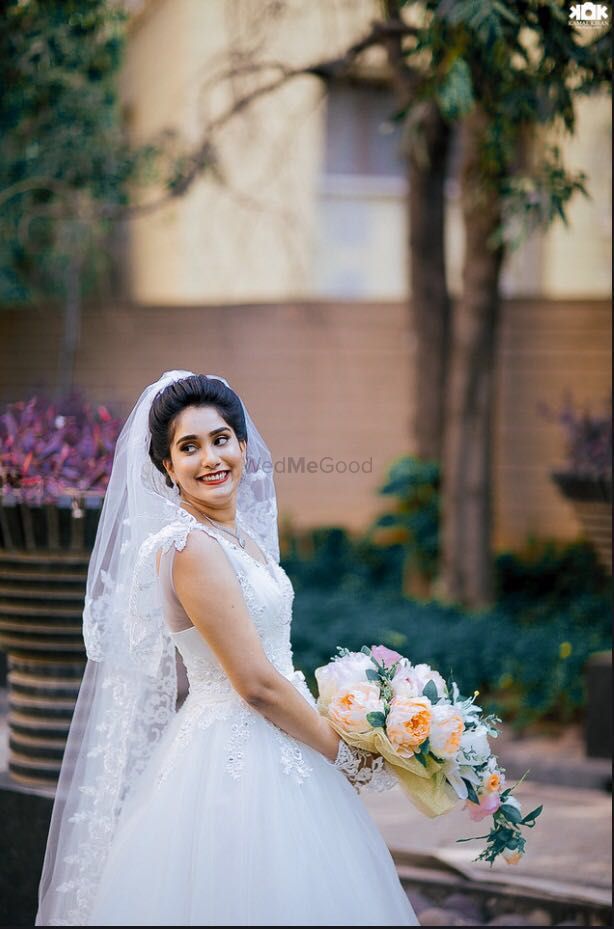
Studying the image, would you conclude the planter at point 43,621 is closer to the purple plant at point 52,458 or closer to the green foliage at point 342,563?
the purple plant at point 52,458

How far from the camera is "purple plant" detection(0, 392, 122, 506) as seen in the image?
11.2ft

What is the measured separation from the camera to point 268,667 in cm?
242

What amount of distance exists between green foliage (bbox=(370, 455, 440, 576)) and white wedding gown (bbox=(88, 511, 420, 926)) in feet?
15.4

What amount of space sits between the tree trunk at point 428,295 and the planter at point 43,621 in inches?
172

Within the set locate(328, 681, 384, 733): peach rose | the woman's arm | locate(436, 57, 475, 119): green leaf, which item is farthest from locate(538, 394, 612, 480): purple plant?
the woman's arm

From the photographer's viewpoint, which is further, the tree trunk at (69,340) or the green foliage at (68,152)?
the tree trunk at (69,340)

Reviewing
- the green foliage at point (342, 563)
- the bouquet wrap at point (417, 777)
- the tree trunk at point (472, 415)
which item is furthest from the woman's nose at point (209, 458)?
the green foliage at point (342, 563)

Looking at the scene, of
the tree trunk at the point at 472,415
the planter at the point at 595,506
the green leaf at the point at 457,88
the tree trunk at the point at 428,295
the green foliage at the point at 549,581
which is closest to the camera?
the green leaf at the point at 457,88

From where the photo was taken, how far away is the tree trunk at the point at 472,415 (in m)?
6.59

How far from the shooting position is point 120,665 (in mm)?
2779

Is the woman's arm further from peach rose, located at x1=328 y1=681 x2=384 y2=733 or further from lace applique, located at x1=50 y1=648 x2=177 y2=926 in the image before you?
lace applique, located at x1=50 y1=648 x2=177 y2=926

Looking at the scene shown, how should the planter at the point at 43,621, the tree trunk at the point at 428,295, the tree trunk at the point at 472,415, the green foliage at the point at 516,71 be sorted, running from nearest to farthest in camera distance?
the planter at the point at 43,621
the green foliage at the point at 516,71
the tree trunk at the point at 472,415
the tree trunk at the point at 428,295

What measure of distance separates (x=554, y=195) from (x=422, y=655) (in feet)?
8.21

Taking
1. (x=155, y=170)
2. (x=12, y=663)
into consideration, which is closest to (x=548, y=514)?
(x=155, y=170)
